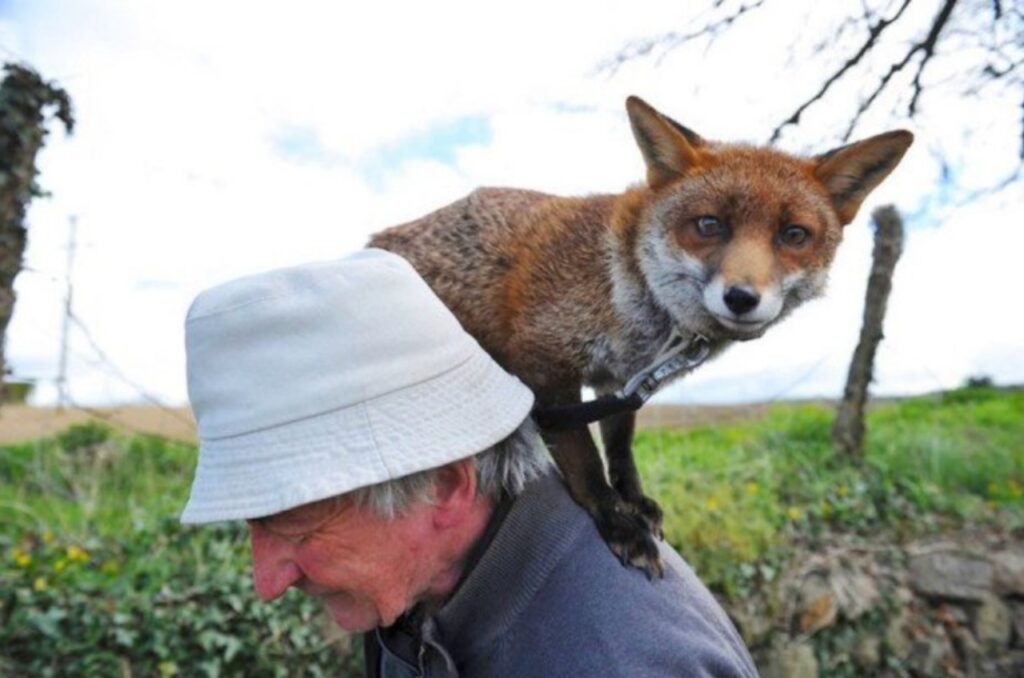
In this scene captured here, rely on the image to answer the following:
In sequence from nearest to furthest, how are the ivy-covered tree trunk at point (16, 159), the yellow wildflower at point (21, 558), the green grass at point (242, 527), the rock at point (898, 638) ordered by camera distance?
the ivy-covered tree trunk at point (16, 159)
the green grass at point (242, 527)
the yellow wildflower at point (21, 558)
the rock at point (898, 638)

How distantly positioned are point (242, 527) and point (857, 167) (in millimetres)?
4466

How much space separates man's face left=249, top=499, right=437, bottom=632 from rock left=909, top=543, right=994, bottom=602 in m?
5.47

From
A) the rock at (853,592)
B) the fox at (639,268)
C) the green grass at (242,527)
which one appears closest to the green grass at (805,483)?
the green grass at (242,527)

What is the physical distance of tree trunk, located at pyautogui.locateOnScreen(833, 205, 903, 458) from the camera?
747 cm

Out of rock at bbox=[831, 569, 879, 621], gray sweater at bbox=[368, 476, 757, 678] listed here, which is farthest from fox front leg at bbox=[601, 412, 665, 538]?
Answer: rock at bbox=[831, 569, 879, 621]

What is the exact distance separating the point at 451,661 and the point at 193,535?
12.8ft

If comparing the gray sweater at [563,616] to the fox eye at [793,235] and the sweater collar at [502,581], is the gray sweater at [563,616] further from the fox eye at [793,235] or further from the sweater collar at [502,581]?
the fox eye at [793,235]

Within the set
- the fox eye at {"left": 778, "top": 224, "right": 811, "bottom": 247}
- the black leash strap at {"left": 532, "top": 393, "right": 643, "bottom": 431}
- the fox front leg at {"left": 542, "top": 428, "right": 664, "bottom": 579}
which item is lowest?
the fox front leg at {"left": 542, "top": 428, "right": 664, "bottom": 579}

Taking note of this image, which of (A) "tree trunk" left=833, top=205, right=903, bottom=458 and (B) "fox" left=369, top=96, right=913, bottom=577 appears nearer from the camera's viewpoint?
(B) "fox" left=369, top=96, right=913, bottom=577

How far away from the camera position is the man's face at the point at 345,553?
6.11 feet

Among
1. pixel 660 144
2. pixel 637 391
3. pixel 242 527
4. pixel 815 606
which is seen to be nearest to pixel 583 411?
pixel 637 391

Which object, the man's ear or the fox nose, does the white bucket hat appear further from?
the fox nose

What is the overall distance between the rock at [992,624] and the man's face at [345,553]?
5.77 m

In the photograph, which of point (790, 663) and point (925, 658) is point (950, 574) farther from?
point (790, 663)
